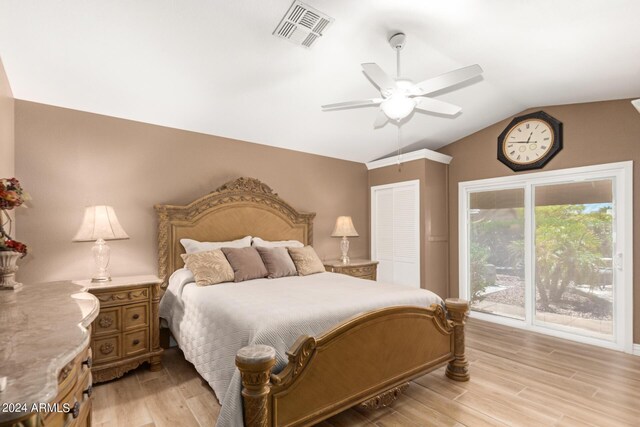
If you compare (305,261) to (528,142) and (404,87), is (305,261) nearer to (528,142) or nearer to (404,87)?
(404,87)

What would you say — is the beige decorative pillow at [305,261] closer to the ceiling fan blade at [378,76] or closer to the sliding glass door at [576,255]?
the ceiling fan blade at [378,76]

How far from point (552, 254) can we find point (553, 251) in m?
0.04

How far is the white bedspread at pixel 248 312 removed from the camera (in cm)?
180

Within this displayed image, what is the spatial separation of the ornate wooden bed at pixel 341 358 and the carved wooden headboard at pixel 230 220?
0.4 inches

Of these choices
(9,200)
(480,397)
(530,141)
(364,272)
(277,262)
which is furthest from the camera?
(364,272)

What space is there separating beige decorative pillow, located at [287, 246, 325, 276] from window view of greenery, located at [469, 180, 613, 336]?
2488 millimetres

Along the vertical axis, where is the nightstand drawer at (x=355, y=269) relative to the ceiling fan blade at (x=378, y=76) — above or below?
below

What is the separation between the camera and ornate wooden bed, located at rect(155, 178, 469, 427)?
1561 millimetres

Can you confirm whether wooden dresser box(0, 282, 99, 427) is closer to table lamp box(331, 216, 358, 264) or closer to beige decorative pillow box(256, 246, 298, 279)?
beige decorative pillow box(256, 246, 298, 279)

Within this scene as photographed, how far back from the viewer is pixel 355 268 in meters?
4.37

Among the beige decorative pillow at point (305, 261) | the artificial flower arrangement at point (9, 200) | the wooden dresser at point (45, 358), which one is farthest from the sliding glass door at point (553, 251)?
the artificial flower arrangement at point (9, 200)

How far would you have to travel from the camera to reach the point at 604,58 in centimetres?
259

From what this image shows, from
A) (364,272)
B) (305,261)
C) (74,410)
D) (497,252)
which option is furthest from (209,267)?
(497,252)

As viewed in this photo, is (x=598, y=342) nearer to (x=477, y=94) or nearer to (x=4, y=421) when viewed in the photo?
(x=477, y=94)
